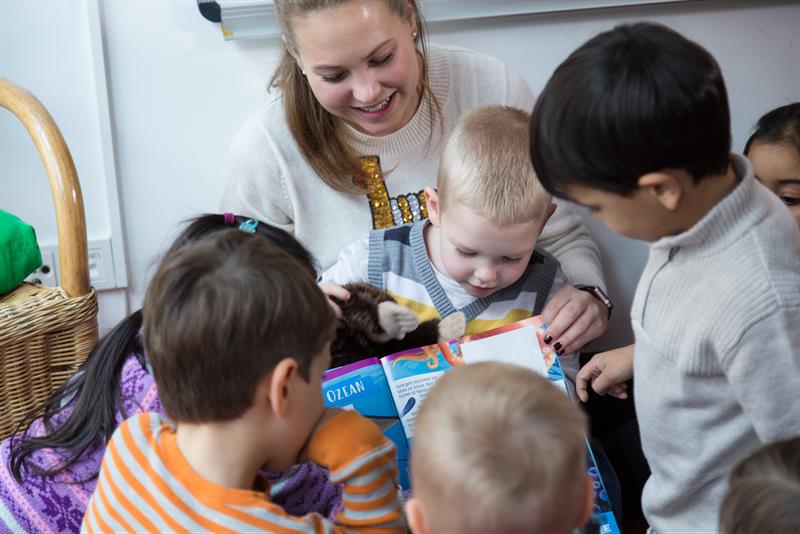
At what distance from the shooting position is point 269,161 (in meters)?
1.52

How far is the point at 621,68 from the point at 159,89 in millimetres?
1156

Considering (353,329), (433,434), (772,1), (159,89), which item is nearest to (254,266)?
(433,434)

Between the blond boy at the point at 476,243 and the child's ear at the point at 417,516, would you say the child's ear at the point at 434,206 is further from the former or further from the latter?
the child's ear at the point at 417,516

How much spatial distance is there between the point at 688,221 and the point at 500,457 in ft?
1.23

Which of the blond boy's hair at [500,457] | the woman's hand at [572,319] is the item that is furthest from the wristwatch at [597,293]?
the blond boy's hair at [500,457]

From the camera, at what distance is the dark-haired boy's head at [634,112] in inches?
31.6

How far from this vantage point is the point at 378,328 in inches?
46.2

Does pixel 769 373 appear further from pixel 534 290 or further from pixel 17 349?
pixel 17 349

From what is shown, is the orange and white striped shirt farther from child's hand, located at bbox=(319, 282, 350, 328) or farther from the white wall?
the white wall

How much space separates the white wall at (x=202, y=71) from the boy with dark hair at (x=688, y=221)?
90cm

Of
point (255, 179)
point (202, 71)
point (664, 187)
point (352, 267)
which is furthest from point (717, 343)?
point (202, 71)

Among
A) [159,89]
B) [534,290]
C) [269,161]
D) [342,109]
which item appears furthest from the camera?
[159,89]

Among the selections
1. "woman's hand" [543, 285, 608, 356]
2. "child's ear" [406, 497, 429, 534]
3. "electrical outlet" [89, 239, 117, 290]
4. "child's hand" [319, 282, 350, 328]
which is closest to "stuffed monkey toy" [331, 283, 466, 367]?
"child's hand" [319, 282, 350, 328]

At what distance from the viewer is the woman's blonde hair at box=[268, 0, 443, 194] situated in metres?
1.45
